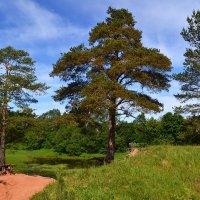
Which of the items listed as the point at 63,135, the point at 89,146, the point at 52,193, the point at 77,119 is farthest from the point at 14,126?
the point at 63,135

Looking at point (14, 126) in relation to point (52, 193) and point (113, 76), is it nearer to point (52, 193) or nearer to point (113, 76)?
point (113, 76)

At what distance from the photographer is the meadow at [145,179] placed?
13398 mm

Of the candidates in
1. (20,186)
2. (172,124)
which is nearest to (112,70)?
(20,186)

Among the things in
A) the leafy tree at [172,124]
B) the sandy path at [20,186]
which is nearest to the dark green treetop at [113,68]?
the sandy path at [20,186]

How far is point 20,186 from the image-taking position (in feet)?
64.1

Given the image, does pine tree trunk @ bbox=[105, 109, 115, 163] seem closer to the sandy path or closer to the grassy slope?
the sandy path

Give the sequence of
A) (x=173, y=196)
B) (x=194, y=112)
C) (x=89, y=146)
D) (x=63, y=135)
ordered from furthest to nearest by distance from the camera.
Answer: (x=63, y=135)
(x=89, y=146)
(x=194, y=112)
(x=173, y=196)

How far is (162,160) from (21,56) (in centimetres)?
2066

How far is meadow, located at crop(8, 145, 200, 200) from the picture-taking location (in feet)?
44.0

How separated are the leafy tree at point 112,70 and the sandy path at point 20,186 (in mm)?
9076

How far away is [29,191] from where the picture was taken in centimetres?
1783

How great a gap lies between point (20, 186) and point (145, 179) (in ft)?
26.0

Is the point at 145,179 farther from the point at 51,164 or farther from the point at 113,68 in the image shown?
the point at 51,164

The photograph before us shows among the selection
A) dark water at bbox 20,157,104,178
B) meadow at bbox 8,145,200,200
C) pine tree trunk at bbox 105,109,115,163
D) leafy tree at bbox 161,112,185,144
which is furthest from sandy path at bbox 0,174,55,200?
leafy tree at bbox 161,112,185,144
